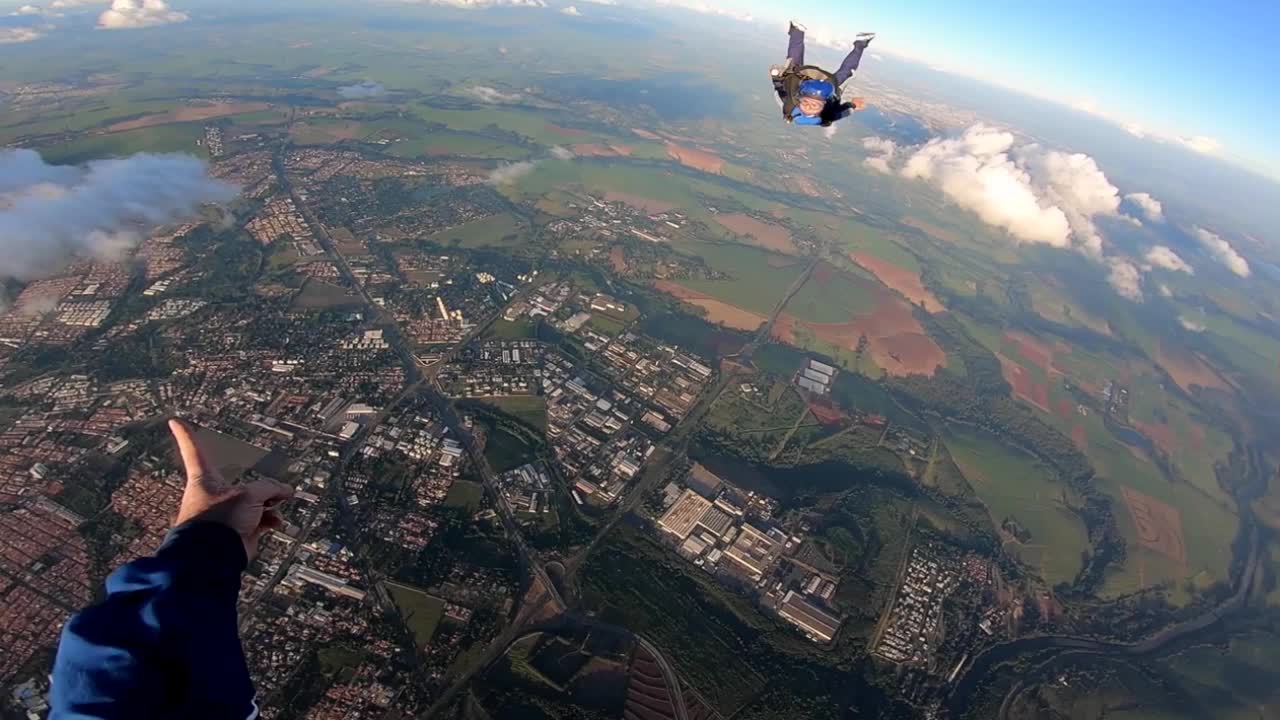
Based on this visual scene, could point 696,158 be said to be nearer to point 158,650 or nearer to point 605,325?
point 605,325

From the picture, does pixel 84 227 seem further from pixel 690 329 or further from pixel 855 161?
pixel 855 161

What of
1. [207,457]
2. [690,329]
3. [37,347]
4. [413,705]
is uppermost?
[207,457]

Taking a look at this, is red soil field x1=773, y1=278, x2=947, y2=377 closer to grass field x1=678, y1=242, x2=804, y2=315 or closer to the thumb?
grass field x1=678, y1=242, x2=804, y2=315

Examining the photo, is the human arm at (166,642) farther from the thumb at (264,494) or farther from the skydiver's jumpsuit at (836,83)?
the skydiver's jumpsuit at (836,83)

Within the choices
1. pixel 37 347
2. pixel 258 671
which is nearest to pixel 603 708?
pixel 258 671

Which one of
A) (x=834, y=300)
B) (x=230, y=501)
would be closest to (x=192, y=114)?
(x=834, y=300)

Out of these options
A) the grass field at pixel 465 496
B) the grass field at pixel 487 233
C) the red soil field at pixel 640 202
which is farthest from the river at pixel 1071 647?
the red soil field at pixel 640 202
